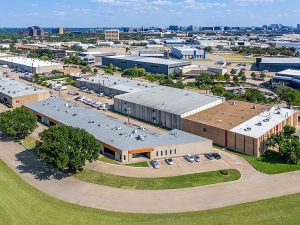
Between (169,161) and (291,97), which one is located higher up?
(291,97)

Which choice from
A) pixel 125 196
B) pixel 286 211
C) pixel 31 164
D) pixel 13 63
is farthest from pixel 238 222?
pixel 13 63

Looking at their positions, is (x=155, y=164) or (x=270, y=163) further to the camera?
(x=270, y=163)

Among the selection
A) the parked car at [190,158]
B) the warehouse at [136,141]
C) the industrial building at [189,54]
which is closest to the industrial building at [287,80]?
the warehouse at [136,141]

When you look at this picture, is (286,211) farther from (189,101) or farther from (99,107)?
(99,107)

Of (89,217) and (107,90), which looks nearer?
(89,217)

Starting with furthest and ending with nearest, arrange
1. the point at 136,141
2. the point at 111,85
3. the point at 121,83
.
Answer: the point at 121,83 → the point at 111,85 → the point at 136,141

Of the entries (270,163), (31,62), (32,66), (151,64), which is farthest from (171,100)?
(31,62)

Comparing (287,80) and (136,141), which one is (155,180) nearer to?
(136,141)

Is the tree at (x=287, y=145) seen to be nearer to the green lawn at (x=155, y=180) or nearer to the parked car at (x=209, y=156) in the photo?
the green lawn at (x=155, y=180)
